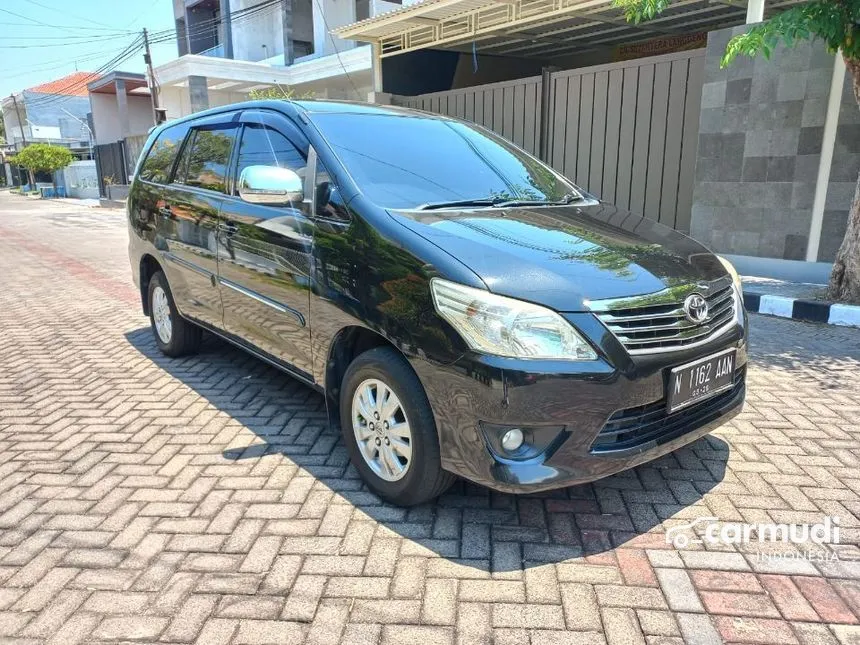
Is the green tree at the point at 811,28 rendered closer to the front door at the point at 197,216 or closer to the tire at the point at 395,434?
the front door at the point at 197,216

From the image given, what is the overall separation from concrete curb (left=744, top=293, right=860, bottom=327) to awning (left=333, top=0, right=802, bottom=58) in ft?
16.1

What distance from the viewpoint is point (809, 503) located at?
2.92m

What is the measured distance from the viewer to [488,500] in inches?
117

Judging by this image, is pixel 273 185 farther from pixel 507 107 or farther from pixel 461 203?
pixel 507 107

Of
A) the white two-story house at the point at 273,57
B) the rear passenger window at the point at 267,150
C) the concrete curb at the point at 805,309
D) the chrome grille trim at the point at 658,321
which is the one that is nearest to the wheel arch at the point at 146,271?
the rear passenger window at the point at 267,150

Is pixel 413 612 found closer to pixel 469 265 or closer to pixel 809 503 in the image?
pixel 469 265

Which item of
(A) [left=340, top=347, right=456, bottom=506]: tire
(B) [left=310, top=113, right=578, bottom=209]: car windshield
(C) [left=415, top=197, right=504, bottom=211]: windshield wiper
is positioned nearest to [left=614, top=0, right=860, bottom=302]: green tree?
(B) [left=310, top=113, right=578, bottom=209]: car windshield

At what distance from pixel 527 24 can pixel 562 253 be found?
9765mm

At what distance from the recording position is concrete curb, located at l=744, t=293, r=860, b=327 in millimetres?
5949

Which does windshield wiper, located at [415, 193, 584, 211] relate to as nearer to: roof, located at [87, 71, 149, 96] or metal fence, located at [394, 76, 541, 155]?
metal fence, located at [394, 76, 541, 155]

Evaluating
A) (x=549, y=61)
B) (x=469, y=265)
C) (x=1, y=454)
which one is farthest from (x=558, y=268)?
(x=549, y=61)

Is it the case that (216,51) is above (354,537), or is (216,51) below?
above

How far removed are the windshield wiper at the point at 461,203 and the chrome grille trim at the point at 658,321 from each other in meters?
0.98

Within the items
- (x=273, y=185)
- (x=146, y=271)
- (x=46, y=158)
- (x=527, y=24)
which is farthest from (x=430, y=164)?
(x=46, y=158)
